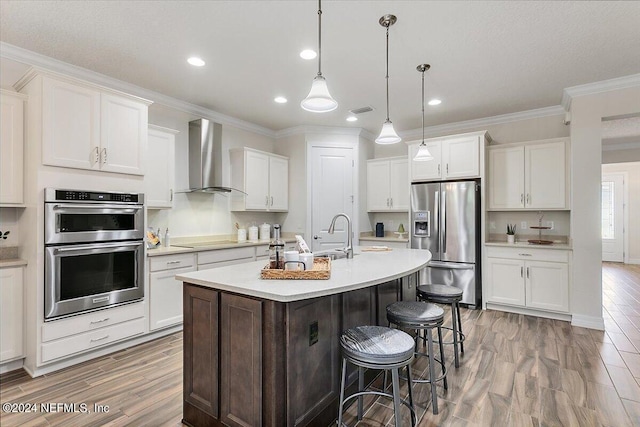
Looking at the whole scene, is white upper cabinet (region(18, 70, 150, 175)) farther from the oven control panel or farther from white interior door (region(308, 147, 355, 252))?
white interior door (region(308, 147, 355, 252))

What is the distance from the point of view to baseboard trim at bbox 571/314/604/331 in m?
3.60

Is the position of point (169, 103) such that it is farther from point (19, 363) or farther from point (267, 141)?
point (19, 363)

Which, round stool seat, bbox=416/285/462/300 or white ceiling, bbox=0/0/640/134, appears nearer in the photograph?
white ceiling, bbox=0/0/640/134

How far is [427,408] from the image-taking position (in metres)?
2.15

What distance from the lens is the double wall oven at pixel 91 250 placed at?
2609 mm

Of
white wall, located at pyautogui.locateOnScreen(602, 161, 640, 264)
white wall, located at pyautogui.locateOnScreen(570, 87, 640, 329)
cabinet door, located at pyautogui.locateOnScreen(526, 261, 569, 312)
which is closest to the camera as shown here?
white wall, located at pyautogui.locateOnScreen(570, 87, 640, 329)

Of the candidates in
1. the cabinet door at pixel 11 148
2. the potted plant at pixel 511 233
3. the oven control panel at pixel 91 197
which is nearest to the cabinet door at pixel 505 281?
the potted plant at pixel 511 233

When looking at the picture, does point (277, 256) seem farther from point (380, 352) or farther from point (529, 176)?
point (529, 176)

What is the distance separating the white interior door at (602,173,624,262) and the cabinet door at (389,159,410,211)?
21.4ft

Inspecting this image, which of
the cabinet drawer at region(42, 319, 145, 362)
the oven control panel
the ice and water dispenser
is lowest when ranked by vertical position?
the cabinet drawer at region(42, 319, 145, 362)

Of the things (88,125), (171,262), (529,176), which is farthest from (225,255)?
(529,176)

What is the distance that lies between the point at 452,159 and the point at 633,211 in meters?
6.81

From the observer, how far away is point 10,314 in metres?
2.62

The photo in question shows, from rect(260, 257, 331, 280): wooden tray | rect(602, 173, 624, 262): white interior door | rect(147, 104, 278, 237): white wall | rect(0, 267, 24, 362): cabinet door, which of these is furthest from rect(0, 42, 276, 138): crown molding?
rect(602, 173, 624, 262): white interior door
